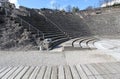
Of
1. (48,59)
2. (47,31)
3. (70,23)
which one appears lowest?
(48,59)

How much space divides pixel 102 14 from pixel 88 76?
2030 cm

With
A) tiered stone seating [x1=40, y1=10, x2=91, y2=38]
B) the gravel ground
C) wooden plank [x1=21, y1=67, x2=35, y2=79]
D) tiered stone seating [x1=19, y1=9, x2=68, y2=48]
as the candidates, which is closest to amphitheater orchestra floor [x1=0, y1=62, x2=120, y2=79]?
wooden plank [x1=21, y1=67, x2=35, y2=79]

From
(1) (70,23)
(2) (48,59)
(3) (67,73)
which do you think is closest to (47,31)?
(2) (48,59)

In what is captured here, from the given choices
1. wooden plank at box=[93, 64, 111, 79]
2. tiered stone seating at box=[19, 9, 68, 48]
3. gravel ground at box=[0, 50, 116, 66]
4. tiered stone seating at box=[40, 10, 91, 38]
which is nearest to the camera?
wooden plank at box=[93, 64, 111, 79]

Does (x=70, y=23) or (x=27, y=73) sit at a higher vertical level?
(x=70, y=23)

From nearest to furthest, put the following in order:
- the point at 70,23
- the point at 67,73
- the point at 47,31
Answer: the point at 67,73, the point at 47,31, the point at 70,23

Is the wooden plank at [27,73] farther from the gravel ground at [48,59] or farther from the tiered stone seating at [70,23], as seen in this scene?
the tiered stone seating at [70,23]

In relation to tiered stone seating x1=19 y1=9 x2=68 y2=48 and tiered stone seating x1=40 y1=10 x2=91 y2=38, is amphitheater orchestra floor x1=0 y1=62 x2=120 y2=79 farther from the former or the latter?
tiered stone seating x1=40 y1=10 x2=91 y2=38

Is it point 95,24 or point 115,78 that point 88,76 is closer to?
point 115,78

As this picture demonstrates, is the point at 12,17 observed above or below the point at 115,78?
above

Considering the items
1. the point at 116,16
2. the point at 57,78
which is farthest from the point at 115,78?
the point at 116,16

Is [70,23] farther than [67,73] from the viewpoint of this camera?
→ Yes

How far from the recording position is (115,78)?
11.3ft

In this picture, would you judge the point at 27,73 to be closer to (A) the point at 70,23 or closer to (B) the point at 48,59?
(B) the point at 48,59
